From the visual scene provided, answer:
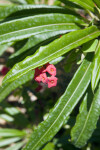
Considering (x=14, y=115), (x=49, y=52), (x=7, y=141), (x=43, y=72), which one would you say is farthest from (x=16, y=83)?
(x=7, y=141)

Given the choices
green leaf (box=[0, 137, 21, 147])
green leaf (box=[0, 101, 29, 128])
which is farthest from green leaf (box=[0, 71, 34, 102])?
green leaf (box=[0, 137, 21, 147])

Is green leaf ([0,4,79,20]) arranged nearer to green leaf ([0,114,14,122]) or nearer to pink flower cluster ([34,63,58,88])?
pink flower cluster ([34,63,58,88])

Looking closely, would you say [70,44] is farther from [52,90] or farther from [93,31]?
[52,90]

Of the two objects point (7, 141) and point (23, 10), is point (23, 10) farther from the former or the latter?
point (7, 141)

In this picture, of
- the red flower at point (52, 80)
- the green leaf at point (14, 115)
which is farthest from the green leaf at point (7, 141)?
the red flower at point (52, 80)

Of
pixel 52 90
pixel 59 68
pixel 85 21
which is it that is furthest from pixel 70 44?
pixel 52 90

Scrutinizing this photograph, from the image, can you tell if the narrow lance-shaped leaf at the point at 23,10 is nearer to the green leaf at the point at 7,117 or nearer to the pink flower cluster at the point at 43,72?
the pink flower cluster at the point at 43,72

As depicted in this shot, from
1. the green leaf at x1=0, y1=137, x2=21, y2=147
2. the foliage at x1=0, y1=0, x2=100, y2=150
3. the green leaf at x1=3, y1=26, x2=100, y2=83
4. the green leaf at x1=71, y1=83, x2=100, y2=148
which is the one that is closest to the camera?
the green leaf at x1=3, y1=26, x2=100, y2=83
